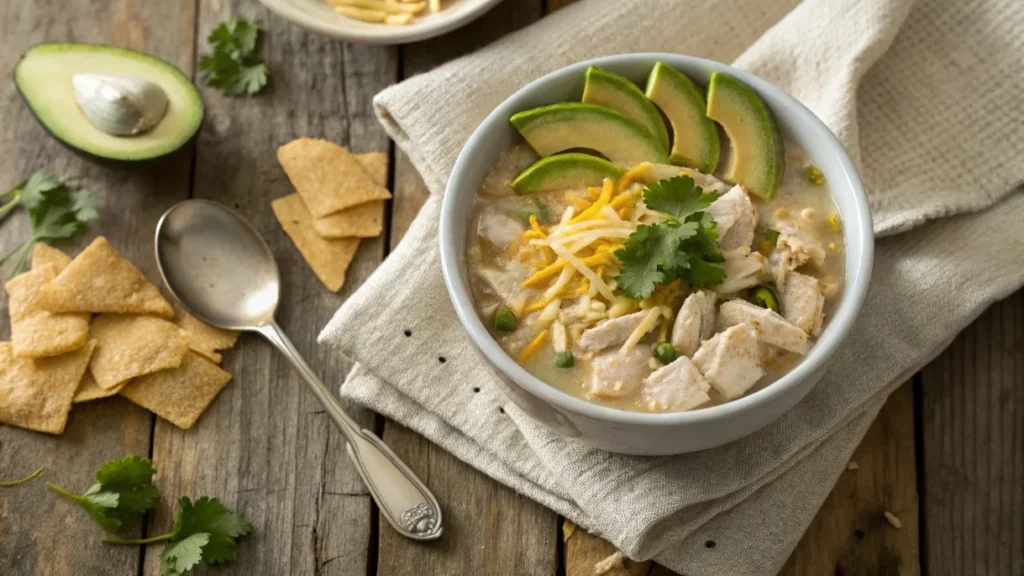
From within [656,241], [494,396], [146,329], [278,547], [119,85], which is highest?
[656,241]

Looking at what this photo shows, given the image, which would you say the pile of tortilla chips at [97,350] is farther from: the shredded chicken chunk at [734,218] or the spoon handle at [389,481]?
the shredded chicken chunk at [734,218]

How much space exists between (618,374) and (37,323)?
1.86 m

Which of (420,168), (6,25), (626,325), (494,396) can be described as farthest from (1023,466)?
(6,25)

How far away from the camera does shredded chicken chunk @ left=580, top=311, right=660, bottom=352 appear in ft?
8.18

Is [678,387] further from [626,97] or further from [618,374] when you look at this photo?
[626,97]

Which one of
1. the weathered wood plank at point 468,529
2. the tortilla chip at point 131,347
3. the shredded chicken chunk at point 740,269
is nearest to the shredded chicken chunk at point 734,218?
the shredded chicken chunk at point 740,269

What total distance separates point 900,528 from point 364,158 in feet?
6.70

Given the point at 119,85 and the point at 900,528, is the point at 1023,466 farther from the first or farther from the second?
the point at 119,85

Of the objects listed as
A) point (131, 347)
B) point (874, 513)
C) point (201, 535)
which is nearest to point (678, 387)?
point (874, 513)

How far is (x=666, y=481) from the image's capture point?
9.08ft

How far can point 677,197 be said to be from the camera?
258 centimetres

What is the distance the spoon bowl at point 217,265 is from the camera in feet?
10.5

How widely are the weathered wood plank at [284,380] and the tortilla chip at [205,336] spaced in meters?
0.04

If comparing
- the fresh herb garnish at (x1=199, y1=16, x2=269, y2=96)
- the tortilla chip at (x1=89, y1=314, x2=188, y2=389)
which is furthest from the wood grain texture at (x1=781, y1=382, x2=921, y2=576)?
the fresh herb garnish at (x1=199, y1=16, x2=269, y2=96)
